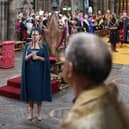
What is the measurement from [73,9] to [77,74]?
1075 inches

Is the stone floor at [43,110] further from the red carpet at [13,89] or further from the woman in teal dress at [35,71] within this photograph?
the woman in teal dress at [35,71]

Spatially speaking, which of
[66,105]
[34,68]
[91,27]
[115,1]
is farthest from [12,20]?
[115,1]

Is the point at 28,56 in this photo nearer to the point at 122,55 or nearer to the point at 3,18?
the point at 122,55

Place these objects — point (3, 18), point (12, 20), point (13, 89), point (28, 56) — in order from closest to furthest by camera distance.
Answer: point (28, 56), point (13, 89), point (3, 18), point (12, 20)

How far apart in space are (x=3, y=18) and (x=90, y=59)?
15840 mm

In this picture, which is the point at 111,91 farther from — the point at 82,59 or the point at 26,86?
the point at 26,86

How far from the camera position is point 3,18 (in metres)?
17.2

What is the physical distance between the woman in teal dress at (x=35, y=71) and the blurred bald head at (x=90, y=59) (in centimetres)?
480

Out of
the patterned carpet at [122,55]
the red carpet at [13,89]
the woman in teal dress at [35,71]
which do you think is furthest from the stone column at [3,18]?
the woman in teal dress at [35,71]

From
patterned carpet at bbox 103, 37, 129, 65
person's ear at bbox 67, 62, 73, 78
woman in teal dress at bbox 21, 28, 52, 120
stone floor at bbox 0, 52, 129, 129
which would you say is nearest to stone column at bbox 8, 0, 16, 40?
patterned carpet at bbox 103, 37, 129, 65

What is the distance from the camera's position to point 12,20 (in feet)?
58.1

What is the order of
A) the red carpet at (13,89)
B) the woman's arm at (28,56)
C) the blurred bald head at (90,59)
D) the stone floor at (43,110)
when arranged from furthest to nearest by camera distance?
the red carpet at (13,89) < the stone floor at (43,110) < the woman's arm at (28,56) < the blurred bald head at (90,59)

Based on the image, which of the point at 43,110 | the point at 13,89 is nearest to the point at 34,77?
the point at 43,110

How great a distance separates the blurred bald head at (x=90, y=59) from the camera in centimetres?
172
